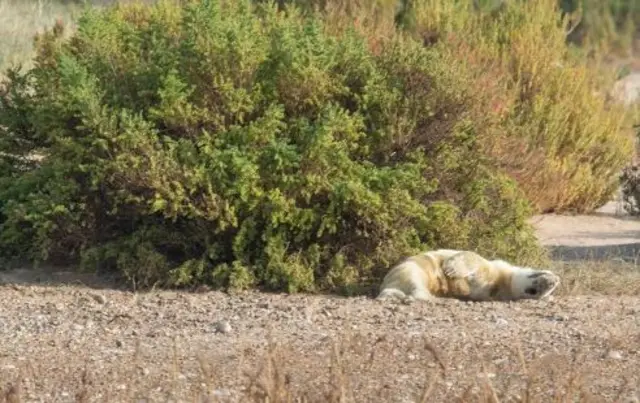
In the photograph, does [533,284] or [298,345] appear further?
[533,284]

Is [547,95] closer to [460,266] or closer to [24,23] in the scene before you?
[460,266]

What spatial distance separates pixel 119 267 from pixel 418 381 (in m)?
3.43

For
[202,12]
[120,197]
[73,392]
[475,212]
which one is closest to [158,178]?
[120,197]

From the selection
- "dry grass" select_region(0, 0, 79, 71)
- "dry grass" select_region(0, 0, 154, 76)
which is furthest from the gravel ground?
"dry grass" select_region(0, 0, 79, 71)

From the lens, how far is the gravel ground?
5.44 meters

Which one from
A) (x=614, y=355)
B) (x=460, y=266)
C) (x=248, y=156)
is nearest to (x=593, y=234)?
(x=460, y=266)

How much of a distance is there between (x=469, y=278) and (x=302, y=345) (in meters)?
2.00

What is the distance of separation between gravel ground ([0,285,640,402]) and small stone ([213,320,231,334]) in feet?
0.03

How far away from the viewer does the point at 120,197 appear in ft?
28.6

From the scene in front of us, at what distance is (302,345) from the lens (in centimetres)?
677

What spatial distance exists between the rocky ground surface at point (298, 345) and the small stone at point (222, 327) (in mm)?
19

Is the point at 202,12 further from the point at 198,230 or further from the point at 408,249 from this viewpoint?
the point at 408,249

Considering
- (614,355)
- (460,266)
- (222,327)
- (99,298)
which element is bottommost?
(99,298)

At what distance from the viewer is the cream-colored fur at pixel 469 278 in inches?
331
